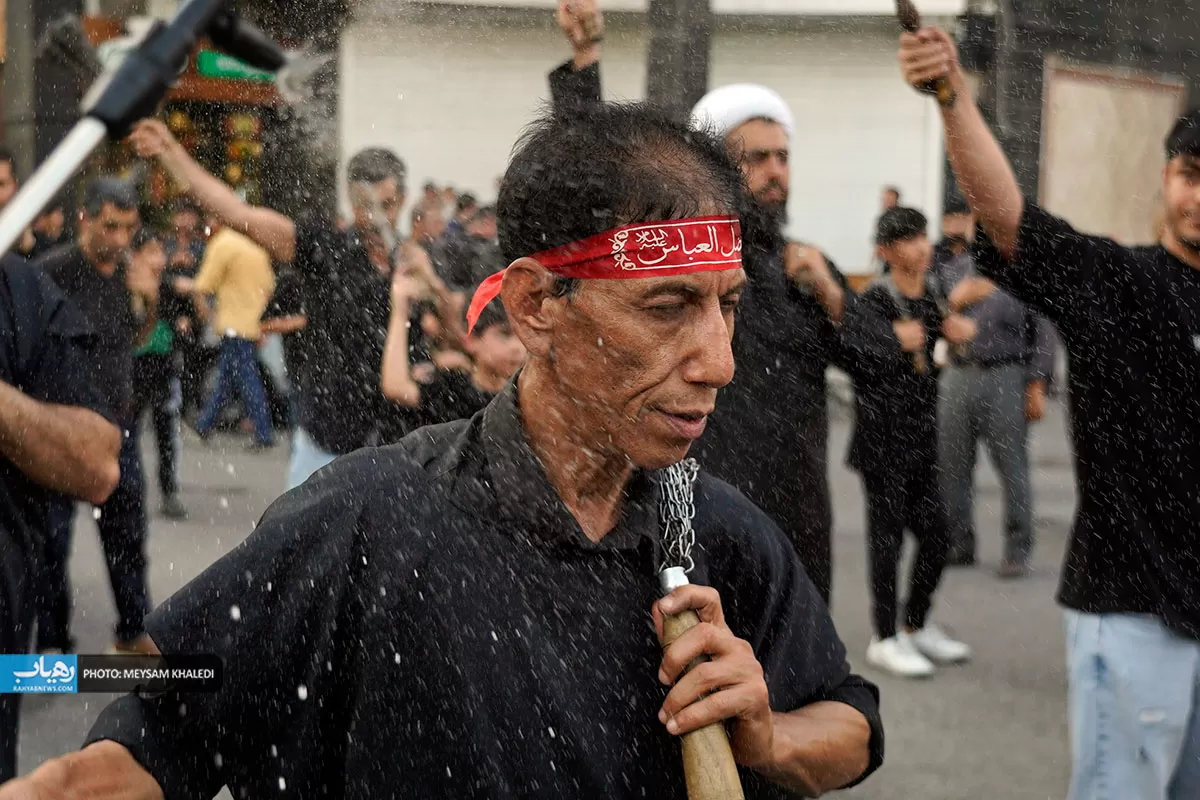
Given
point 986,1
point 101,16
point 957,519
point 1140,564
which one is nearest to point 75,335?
point 1140,564

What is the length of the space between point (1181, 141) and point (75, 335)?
2.33 m

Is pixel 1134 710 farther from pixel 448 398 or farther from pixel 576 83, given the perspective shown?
pixel 448 398

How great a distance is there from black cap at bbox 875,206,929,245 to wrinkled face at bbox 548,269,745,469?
15.6ft

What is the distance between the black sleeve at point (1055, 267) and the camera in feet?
10.8

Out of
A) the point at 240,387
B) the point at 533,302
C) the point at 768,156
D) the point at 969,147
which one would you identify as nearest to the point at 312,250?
the point at 768,156

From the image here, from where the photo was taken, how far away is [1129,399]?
11.0ft

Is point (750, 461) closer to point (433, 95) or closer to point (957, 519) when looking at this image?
point (957, 519)

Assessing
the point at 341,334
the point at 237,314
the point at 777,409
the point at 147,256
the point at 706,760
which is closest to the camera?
the point at 706,760

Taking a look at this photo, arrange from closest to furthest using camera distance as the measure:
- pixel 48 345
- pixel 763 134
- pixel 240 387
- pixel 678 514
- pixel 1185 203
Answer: pixel 678 514, pixel 48 345, pixel 1185 203, pixel 763 134, pixel 240 387

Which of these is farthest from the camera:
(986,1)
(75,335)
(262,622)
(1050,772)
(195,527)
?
(986,1)

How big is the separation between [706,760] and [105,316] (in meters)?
3.29

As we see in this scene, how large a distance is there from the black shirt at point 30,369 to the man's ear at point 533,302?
1438 mm

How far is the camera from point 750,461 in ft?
12.5

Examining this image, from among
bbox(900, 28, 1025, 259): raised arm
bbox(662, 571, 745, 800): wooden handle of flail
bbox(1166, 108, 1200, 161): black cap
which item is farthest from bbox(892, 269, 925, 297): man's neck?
bbox(662, 571, 745, 800): wooden handle of flail
